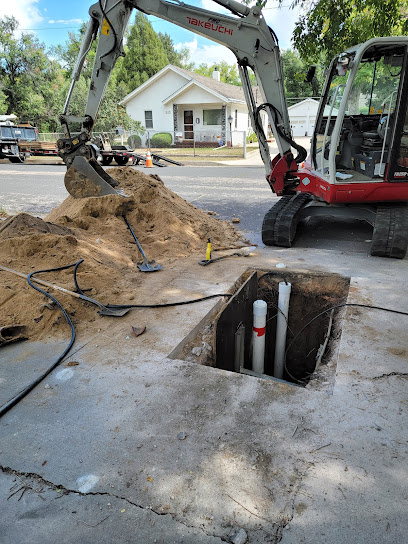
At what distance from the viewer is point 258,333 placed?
4.81 meters

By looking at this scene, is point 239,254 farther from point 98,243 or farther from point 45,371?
point 45,371

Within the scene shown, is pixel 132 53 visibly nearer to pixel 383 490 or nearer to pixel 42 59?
pixel 42 59

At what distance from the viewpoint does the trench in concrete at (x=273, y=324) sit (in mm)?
4059

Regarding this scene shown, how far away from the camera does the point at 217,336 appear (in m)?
4.16

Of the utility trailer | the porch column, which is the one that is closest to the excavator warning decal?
the utility trailer

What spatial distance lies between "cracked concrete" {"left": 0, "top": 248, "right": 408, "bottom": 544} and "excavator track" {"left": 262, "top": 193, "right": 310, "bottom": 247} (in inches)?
122

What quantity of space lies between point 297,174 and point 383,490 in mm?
5751

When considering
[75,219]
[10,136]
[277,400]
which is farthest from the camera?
[10,136]

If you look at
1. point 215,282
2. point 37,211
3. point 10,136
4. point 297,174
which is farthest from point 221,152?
point 215,282

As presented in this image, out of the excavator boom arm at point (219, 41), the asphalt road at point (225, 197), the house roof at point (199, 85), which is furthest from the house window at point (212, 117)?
the excavator boom arm at point (219, 41)

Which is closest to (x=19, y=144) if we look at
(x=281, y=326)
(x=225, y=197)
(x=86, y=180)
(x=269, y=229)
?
(x=225, y=197)

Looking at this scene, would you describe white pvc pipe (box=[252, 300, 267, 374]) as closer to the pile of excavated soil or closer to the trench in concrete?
the trench in concrete

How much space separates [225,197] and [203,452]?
31.5ft

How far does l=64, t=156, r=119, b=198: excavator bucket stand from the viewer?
7.21 metres
